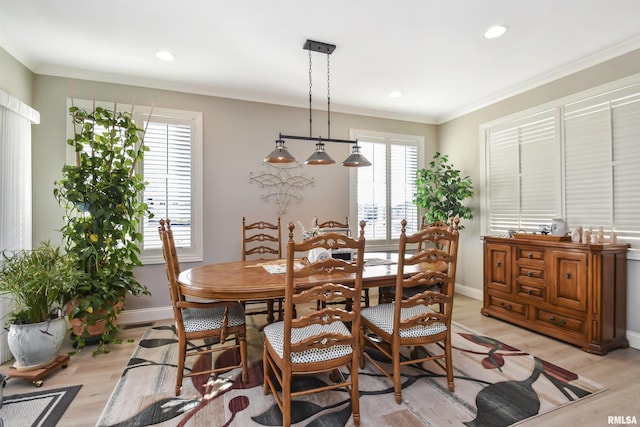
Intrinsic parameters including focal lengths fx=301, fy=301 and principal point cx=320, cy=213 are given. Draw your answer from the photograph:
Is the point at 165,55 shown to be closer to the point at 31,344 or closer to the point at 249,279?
the point at 249,279

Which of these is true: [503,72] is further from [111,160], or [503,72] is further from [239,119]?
[111,160]

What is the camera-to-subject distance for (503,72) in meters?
3.37

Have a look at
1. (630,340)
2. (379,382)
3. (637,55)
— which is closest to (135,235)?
(379,382)

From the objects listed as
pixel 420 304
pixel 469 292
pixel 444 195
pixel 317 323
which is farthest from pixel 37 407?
pixel 469 292

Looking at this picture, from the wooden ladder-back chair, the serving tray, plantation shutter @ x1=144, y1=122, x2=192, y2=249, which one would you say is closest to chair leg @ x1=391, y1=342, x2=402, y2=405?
the wooden ladder-back chair

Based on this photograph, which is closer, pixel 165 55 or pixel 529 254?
pixel 165 55

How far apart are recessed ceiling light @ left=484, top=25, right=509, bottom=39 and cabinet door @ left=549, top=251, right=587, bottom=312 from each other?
2.10 m

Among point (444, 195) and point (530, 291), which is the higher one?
point (444, 195)

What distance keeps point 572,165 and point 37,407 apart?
502 cm

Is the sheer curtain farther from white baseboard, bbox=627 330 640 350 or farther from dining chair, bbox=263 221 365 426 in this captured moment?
white baseboard, bbox=627 330 640 350

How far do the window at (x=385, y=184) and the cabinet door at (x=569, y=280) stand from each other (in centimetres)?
209

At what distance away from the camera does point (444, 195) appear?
4.22 metres

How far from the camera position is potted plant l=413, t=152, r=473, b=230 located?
4172 millimetres

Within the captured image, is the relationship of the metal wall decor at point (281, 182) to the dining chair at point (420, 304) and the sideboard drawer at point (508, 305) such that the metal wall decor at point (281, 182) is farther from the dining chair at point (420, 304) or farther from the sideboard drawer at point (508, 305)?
the sideboard drawer at point (508, 305)
